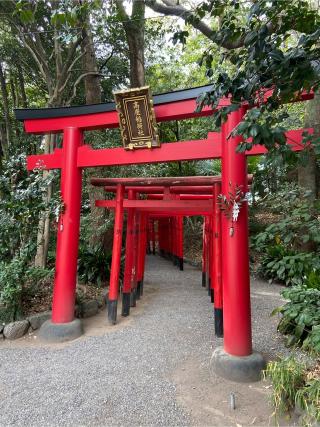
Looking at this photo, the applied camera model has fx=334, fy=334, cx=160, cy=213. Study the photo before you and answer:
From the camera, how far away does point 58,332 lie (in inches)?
201

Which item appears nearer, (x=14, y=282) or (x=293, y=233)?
(x=293, y=233)

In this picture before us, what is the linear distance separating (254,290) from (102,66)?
804cm

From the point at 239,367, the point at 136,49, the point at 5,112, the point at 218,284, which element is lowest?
the point at 239,367

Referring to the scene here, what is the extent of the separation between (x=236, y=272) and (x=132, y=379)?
1730 millimetres

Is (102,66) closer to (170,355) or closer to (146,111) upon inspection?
(146,111)

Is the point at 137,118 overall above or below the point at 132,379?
above

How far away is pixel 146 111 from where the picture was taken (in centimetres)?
477

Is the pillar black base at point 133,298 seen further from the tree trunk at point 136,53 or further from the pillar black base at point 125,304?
the tree trunk at point 136,53

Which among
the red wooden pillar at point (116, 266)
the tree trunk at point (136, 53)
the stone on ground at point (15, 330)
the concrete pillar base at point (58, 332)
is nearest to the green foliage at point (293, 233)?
the red wooden pillar at point (116, 266)

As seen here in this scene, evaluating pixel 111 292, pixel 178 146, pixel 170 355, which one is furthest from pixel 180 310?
pixel 178 146

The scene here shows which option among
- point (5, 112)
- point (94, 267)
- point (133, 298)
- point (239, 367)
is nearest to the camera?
point (239, 367)

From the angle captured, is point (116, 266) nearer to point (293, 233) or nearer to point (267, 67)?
point (293, 233)

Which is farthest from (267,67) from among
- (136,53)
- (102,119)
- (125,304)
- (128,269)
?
(136,53)

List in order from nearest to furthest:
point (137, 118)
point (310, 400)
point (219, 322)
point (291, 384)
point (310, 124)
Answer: point (310, 400) → point (291, 384) → point (137, 118) → point (219, 322) → point (310, 124)
